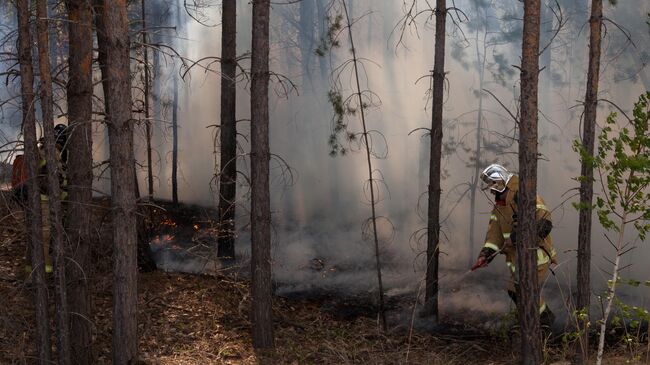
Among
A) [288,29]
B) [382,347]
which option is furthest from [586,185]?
[288,29]

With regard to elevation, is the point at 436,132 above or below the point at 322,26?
below

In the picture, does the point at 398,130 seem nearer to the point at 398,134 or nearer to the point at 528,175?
the point at 398,134

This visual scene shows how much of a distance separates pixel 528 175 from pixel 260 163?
3.06 metres

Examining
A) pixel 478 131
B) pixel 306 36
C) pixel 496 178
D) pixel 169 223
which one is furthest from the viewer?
pixel 169 223

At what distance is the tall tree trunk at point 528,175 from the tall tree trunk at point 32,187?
470 centimetres

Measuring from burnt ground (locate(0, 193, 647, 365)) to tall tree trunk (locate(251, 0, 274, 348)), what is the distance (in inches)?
30.4

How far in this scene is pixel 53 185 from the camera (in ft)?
26.0

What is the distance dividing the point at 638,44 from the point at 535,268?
580cm

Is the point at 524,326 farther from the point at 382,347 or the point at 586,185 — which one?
the point at 382,347

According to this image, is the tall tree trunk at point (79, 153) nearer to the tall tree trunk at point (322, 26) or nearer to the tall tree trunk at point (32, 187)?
the tall tree trunk at point (32, 187)

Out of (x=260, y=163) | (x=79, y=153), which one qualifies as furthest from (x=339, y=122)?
(x=79, y=153)

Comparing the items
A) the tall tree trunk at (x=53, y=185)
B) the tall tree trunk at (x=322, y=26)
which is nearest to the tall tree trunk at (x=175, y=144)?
the tall tree trunk at (x=322, y=26)

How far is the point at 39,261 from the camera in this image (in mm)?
8117

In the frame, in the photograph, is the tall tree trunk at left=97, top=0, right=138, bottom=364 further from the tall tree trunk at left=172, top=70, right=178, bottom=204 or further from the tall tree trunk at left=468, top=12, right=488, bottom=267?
the tall tree trunk at left=172, top=70, right=178, bottom=204
